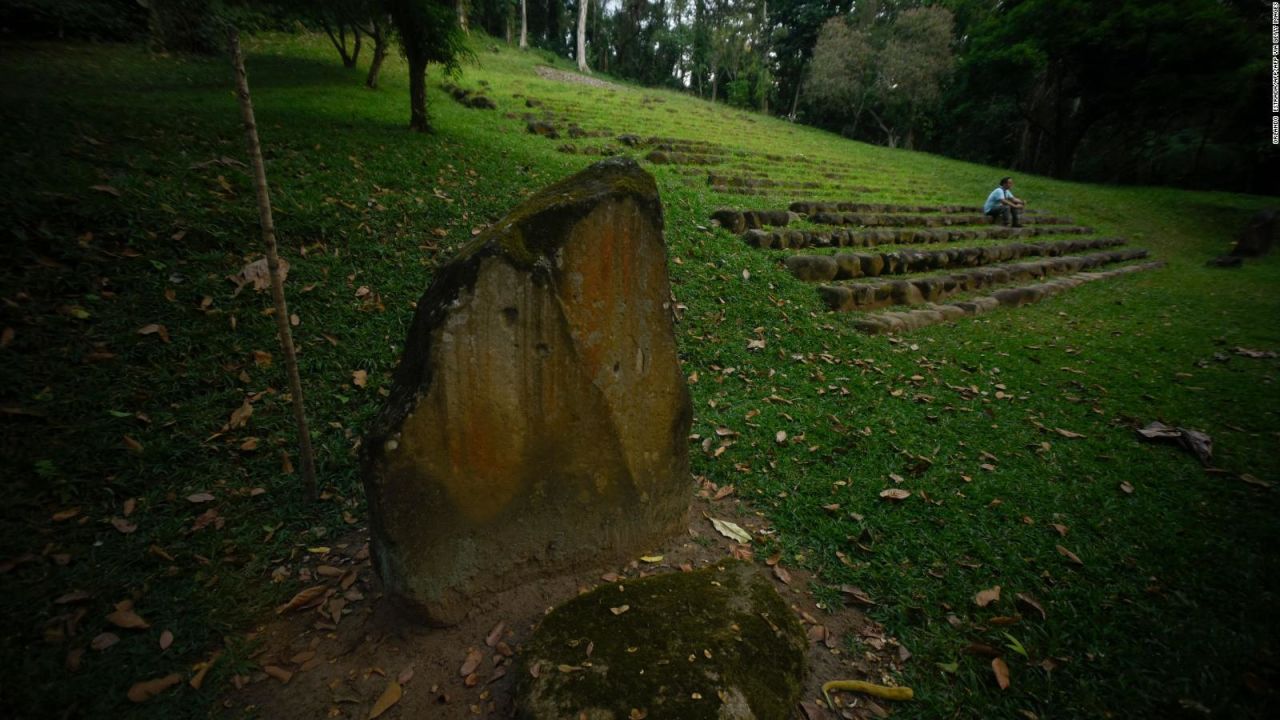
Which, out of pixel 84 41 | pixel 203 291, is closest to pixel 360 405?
pixel 203 291

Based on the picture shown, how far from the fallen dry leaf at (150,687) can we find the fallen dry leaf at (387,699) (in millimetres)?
812

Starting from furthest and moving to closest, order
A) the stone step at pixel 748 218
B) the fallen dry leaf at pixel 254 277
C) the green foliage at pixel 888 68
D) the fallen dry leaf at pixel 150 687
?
1. the green foliage at pixel 888 68
2. the stone step at pixel 748 218
3. the fallen dry leaf at pixel 254 277
4. the fallen dry leaf at pixel 150 687

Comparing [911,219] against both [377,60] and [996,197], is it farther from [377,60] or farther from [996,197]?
[377,60]

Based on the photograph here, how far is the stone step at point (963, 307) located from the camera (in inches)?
232

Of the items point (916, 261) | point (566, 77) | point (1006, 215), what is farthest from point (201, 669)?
point (566, 77)

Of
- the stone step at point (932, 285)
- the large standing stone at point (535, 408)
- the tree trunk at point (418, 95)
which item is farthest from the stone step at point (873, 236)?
the tree trunk at point (418, 95)

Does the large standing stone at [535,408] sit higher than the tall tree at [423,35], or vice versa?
the tall tree at [423,35]

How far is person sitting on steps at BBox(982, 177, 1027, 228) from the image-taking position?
38.1ft

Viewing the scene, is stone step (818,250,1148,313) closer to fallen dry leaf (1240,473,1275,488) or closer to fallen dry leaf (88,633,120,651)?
fallen dry leaf (1240,473,1275,488)

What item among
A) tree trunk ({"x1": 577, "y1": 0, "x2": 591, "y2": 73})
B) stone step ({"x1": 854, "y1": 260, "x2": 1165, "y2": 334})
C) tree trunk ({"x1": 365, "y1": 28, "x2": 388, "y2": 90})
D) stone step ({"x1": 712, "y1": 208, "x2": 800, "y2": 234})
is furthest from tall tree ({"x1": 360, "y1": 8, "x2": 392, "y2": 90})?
tree trunk ({"x1": 577, "y1": 0, "x2": 591, "y2": 73})

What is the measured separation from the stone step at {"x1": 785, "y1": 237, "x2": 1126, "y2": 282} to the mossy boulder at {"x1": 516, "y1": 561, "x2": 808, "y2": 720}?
5.20 meters

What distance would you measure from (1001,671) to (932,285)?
6.11 meters

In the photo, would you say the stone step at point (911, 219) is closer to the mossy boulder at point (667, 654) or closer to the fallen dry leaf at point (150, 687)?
the mossy boulder at point (667, 654)

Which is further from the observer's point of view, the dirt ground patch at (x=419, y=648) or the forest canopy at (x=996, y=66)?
the forest canopy at (x=996, y=66)
